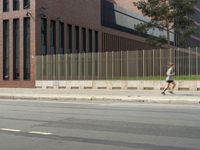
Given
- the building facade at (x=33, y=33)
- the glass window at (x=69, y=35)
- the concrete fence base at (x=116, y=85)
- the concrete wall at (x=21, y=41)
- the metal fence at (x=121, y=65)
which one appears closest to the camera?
the concrete fence base at (x=116, y=85)

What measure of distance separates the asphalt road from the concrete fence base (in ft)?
48.3

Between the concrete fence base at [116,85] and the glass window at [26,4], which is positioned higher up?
the glass window at [26,4]

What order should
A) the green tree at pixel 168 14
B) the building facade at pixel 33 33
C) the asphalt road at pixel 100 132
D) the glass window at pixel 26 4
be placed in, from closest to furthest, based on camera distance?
the asphalt road at pixel 100 132 → the building facade at pixel 33 33 → the glass window at pixel 26 4 → the green tree at pixel 168 14

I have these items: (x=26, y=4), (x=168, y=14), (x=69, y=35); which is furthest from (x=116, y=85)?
(x=168, y=14)

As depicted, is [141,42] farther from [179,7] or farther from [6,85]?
[6,85]

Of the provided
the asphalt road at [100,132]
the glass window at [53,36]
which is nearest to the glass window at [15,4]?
the glass window at [53,36]

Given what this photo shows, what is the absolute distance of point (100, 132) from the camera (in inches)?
432

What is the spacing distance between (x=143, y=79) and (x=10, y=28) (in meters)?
14.8

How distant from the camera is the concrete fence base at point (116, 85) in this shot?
1144 inches

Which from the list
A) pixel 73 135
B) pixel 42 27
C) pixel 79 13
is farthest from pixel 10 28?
pixel 73 135

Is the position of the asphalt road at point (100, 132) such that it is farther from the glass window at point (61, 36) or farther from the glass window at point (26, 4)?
the glass window at point (61, 36)

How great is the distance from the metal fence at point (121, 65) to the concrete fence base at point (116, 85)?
0.58m

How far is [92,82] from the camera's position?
33.6 m

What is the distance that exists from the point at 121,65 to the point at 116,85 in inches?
69.5
